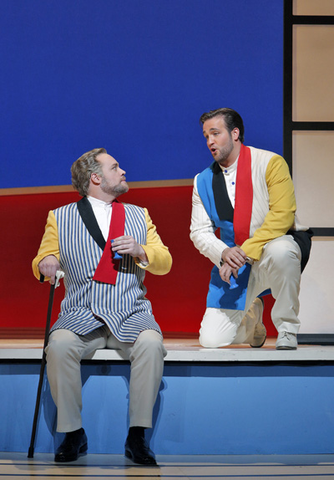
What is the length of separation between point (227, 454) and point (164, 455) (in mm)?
247

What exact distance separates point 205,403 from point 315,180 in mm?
1656

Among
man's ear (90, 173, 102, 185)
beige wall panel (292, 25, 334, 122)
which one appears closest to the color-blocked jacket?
man's ear (90, 173, 102, 185)

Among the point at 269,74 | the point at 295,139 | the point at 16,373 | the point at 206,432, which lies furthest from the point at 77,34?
the point at 206,432

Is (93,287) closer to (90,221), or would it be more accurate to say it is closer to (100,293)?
(100,293)

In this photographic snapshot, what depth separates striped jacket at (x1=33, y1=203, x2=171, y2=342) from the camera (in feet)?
8.39

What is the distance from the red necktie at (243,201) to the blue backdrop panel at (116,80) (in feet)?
2.23

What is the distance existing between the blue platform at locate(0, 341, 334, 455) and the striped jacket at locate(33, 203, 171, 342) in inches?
6.4

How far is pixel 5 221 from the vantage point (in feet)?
15.4

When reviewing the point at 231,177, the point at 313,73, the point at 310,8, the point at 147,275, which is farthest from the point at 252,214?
the point at 147,275

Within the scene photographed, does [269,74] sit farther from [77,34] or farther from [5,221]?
[5,221]

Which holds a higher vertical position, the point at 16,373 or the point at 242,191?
the point at 242,191

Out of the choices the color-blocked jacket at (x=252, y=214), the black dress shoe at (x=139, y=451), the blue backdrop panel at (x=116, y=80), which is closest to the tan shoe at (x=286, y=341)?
the color-blocked jacket at (x=252, y=214)

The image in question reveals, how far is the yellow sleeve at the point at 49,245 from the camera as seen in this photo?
2.69 metres

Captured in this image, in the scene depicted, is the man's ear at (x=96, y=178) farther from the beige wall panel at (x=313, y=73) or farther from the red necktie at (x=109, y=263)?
the beige wall panel at (x=313, y=73)
